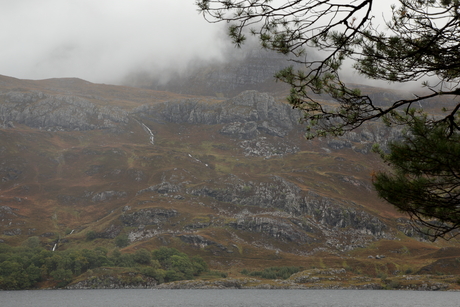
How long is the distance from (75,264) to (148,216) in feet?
156

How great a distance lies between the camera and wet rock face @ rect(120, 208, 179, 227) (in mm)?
168262

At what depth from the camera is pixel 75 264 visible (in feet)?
415

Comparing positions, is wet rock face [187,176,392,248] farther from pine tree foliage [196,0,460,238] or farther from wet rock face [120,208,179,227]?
pine tree foliage [196,0,460,238]

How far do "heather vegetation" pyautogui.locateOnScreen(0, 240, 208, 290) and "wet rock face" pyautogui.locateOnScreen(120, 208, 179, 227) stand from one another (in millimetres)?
28291

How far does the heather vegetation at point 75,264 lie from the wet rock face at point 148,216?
28.3 m

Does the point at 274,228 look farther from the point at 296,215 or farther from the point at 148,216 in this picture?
the point at 148,216

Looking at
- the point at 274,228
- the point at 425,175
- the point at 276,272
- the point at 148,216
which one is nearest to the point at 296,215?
the point at 274,228

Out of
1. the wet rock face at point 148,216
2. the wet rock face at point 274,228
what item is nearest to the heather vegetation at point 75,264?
the wet rock face at point 148,216

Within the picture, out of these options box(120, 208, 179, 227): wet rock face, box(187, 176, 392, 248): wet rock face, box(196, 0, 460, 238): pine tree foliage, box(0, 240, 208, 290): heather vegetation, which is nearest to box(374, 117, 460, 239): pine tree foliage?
box(196, 0, 460, 238): pine tree foliage

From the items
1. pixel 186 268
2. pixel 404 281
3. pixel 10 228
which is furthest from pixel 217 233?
pixel 10 228

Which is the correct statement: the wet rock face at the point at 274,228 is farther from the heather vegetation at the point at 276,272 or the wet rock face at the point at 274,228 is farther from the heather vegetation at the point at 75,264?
the heather vegetation at the point at 75,264

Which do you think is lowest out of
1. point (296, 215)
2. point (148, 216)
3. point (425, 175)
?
point (148, 216)

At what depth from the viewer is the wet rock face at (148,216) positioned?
16826 centimetres

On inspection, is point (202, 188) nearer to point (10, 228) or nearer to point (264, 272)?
point (264, 272)
